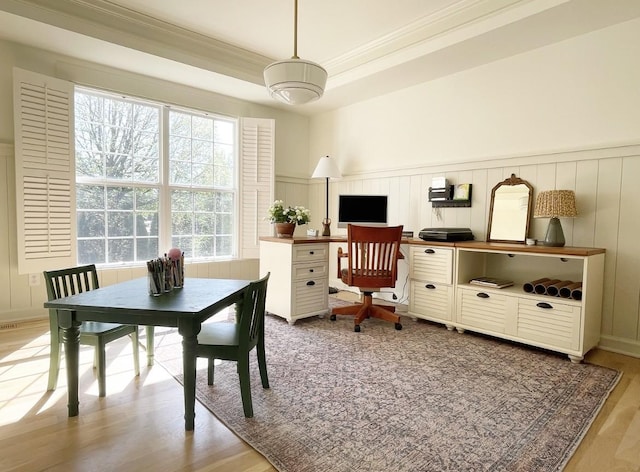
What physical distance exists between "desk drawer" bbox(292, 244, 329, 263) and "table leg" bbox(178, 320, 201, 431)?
1.73 meters

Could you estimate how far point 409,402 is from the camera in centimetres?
199

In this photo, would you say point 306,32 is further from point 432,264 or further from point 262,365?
point 262,365

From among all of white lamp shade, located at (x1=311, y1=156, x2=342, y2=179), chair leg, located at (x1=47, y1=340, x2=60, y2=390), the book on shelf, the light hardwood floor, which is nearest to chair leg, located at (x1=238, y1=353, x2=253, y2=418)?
the light hardwood floor

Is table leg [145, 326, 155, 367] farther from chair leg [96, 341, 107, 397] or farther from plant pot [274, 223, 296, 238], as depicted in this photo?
plant pot [274, 223, 296, 238]

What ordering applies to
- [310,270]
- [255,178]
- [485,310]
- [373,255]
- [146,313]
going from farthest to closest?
1. [255,178]
2. [310,270]
3. [373,255]
4. [485,310]
5. [146,313]

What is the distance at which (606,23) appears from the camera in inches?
107

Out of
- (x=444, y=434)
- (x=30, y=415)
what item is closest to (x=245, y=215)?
(x=30, y=415)

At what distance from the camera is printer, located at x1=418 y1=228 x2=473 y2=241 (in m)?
3.27

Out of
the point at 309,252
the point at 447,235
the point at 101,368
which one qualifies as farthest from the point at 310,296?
the point at 101,368

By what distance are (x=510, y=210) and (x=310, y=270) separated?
1.94m

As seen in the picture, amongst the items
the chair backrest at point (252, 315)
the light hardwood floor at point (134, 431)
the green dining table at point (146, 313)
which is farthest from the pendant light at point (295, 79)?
the light hardwood floor at point (134, 431)

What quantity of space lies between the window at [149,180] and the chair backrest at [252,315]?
2.62 metres

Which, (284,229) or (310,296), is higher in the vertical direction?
(284,229)

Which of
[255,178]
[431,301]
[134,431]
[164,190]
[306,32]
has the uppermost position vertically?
[306,32]
